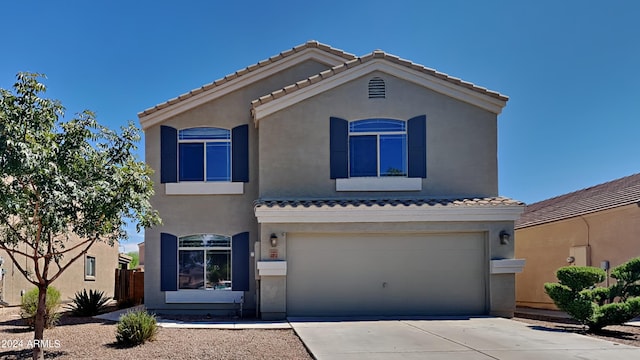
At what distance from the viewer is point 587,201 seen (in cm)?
1988

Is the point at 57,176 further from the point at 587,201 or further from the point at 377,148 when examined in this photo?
the point at 587,201

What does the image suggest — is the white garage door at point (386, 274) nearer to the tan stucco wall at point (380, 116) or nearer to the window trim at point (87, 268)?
the tan stucco wall at point (380, 116)

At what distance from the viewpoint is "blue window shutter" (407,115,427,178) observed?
16.0 m

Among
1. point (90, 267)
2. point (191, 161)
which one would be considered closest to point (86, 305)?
point (191, 161)

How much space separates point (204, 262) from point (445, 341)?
26.7ft

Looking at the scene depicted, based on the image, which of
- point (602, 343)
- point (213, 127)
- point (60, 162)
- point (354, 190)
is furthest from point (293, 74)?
point (602, 343)

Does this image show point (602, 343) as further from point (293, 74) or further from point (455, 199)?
point (293, 74)

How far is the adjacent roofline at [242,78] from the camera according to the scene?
16.7 m

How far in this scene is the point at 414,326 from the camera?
13062 millimetres

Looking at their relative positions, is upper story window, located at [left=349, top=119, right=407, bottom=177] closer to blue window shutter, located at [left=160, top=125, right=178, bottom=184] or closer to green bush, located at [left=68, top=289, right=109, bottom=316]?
blue window shutter, located at [left=160, top=125, right=178, bottom=184]

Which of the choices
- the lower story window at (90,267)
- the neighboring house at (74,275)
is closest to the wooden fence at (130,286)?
the neighboring house at (74,275)

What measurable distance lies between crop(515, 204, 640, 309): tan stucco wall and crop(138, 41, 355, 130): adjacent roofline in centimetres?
950

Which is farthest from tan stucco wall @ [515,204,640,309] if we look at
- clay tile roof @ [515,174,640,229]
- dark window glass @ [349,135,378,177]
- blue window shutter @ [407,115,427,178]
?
dark window glass @ [349,135,378,177]

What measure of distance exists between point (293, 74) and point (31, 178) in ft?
34.7
